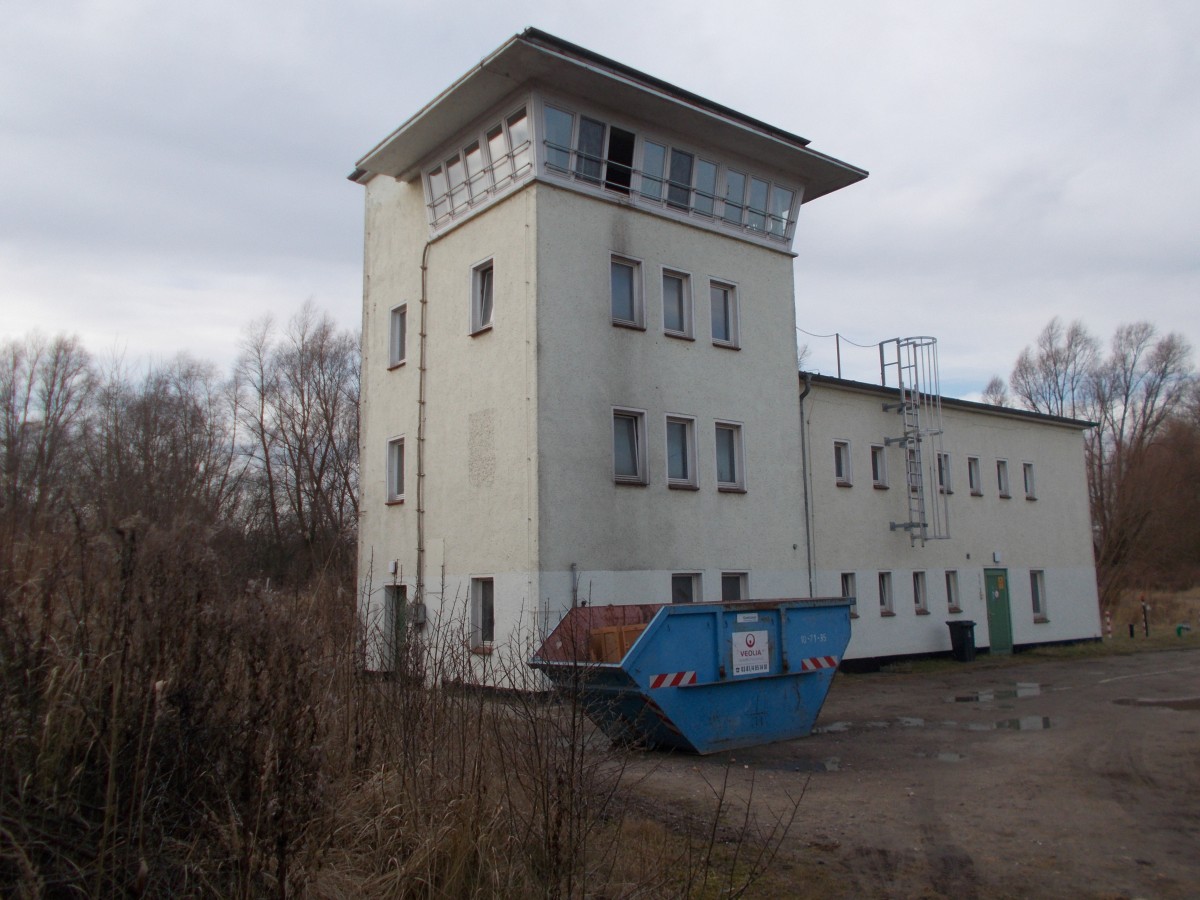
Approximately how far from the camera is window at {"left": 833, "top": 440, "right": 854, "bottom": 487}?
2375cm

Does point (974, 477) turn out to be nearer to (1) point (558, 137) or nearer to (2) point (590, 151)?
(2) point (590, 151)

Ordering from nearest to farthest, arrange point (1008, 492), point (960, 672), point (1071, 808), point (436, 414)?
point (1071, 808) → point (436, 414) → point (960, 672) → point (1008, 492)

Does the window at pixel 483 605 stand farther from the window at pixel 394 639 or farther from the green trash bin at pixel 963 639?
the green trash bin at pixel 963 639

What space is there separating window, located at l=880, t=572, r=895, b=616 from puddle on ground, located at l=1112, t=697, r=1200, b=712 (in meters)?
7.10

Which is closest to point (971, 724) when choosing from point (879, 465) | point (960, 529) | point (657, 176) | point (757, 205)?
point (879, 465)

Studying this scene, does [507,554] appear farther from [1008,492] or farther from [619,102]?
Result: [1008,492]

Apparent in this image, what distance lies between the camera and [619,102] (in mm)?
18516

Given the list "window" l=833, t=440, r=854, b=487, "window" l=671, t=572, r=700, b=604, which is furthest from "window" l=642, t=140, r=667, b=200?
"window" l=833, t=440, r=854, b=487

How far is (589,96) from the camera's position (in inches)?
719

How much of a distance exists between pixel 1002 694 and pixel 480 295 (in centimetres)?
1304

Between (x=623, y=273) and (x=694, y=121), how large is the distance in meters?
3.46

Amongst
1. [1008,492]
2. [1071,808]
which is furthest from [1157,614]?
[1071,808]

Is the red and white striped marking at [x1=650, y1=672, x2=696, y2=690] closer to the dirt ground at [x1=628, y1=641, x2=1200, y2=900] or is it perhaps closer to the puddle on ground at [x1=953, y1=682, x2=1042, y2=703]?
the dirt ground at [x1=628, y1=641, x2=1200, y2=900]

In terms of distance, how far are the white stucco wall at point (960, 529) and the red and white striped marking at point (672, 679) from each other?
1137cm
